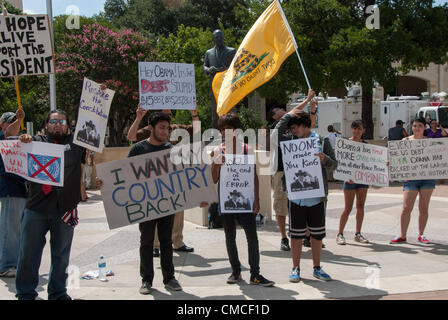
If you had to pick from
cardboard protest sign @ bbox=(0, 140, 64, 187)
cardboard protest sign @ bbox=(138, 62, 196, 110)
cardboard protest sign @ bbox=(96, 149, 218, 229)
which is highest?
cardboard protest sign @ bbox=(138, 62, 196, 110)

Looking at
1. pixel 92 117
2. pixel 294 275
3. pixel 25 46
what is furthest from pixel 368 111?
pixel 92 117

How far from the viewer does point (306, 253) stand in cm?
706

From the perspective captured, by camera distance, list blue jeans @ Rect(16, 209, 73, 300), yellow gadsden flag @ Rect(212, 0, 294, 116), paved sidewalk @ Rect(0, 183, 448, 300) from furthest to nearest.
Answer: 1. yellow gadsden flag @ Rect(212, 0, 294, 116)
2. paved sidewalk @ Rect(0, 183, 448, 300)
3. blue jeans @ Rect(16, 209, 73, 300)

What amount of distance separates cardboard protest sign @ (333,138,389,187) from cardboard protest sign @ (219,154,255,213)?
2.06 metres

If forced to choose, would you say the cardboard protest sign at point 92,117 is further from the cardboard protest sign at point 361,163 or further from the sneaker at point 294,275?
the cardboard protest sign at point 361,163

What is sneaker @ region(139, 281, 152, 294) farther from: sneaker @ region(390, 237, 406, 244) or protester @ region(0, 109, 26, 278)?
sneaker @ region(390, 237, 406, 244)

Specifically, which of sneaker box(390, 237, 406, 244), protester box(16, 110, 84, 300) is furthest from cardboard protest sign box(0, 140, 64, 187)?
sneaker box(390, 237, 406, 244)

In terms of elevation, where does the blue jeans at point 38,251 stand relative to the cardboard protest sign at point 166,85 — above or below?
below

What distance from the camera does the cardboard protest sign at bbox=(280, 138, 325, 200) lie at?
551cm

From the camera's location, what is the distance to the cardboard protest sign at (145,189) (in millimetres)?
5316

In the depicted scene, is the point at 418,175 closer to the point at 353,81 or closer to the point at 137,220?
the point at 137,220

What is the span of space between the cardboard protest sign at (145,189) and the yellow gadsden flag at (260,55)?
1.55 metres

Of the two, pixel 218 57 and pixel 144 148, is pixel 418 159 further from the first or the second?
pixel 144 148

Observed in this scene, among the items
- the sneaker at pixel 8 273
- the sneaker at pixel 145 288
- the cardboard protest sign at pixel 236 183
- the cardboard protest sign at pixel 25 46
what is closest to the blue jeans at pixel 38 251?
the sneaker at pixel 145 288
